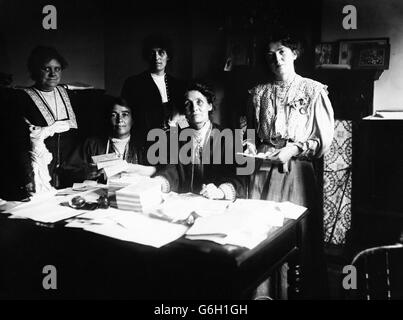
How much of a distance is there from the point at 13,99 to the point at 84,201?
0.96 metres

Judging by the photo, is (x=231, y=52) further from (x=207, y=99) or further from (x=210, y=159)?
(x=210, y=159)

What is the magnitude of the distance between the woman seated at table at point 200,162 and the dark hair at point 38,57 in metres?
0.96

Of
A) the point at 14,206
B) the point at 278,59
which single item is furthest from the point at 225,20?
the point at 14,206

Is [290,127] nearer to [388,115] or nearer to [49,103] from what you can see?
[388,115]

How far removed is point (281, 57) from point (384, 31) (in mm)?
576

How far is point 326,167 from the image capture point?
2691 millimetres

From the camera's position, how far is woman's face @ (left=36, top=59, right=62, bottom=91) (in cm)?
278

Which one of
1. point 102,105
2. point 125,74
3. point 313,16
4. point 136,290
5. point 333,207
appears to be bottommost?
point 136,290

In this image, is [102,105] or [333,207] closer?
[333,207]

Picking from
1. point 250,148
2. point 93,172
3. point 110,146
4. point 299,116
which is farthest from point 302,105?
point 93,172

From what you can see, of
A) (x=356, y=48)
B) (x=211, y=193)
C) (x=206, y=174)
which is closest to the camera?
(x=211, y=193)

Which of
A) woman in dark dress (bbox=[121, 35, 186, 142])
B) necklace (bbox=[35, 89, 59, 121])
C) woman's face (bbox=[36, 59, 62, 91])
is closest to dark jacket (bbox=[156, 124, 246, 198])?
woman in dark dress (bbox=[121, 35, 186, 142])

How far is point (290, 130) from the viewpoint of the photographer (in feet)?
8.37

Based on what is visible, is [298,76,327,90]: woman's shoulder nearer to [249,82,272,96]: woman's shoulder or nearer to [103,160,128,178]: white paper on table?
[249,82,272,96]: woman's shoulder
